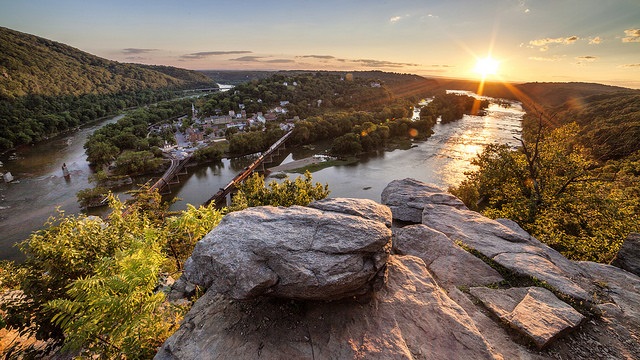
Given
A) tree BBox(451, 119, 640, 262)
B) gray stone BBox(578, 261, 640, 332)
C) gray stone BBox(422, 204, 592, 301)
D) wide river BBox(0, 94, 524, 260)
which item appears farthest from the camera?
wide river BBox(0, 94, 524, 260)

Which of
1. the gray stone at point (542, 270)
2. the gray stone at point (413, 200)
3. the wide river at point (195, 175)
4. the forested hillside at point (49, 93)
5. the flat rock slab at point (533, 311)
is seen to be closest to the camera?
the flat rock slab at point (533, 311)

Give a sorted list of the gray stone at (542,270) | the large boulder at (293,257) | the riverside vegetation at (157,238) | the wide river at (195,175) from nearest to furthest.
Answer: the large boulder at (293,257), the riverside vegetation at (157,238), the gray stone at (542,270), the wide river at (195,175)

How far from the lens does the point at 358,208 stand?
778 centimetres

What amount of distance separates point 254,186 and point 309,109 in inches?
3741

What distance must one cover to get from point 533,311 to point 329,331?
609cm

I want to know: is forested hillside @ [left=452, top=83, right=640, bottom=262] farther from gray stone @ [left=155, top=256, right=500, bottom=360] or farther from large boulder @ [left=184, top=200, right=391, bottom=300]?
large boulder @ [left=184, top=200, right=391, bottom=300]

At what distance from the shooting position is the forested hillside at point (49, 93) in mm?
74875

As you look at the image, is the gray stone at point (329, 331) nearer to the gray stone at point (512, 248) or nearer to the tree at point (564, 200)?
the gray stone at point (512, 248)

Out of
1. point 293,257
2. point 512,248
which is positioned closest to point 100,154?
point 293,257

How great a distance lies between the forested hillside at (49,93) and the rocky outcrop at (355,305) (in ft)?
316

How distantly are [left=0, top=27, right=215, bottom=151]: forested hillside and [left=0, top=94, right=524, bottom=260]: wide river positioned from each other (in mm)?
8833

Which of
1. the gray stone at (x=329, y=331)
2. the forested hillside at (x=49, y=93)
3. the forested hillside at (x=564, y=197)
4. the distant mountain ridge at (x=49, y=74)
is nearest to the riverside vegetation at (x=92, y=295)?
the gray stone at (x=329, y=331)

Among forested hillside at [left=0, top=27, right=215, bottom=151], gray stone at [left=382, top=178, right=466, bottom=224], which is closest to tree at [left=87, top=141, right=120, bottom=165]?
forested hillside at [left=0, top=27, right=215, bottom=151]

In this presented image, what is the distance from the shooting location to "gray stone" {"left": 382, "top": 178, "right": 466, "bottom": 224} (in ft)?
52.3
